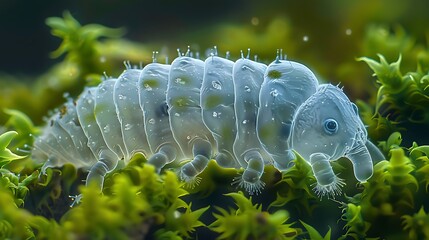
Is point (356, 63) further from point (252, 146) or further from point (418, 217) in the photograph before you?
point (418, 217)

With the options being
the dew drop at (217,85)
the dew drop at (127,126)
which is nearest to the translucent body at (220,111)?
the dew drop at (217,85)

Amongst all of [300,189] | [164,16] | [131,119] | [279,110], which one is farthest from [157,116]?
[164,16]

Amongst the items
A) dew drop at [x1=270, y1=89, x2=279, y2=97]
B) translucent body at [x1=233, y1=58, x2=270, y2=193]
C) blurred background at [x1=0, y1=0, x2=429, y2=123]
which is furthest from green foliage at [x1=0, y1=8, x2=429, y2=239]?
blurred background at [x1=0, y1=0, x2=429, y2=123]

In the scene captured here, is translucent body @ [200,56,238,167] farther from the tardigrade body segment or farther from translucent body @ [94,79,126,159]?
translucent body @ [94,79,126,159]

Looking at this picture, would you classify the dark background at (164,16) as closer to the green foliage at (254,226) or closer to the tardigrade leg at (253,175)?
the tardigrade leg at (253,175)

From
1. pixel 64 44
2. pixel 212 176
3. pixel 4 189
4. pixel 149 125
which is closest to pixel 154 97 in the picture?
pixel 149 125
